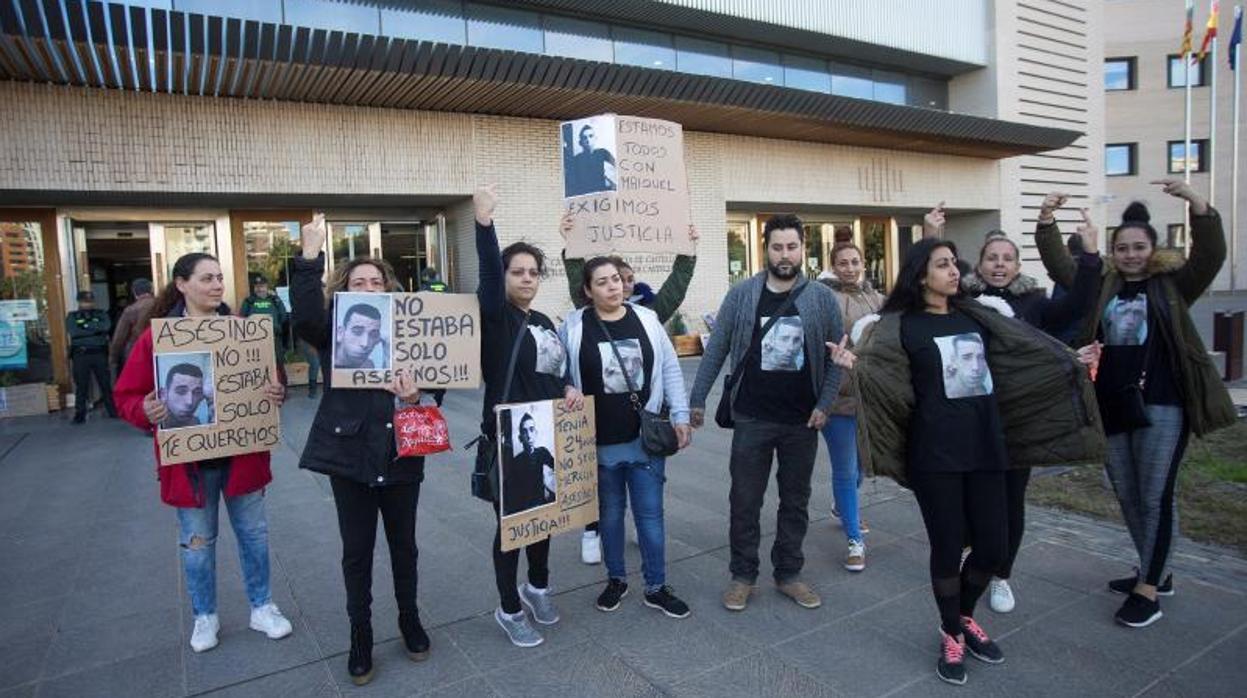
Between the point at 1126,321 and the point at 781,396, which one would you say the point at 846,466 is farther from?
the point at 1126,321

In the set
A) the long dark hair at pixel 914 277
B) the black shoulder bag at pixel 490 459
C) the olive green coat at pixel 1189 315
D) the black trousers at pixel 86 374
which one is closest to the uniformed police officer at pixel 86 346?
the black trousers at pixel 86 374

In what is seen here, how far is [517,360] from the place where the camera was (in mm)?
3504

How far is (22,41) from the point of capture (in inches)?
326

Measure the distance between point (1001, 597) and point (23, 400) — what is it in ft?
43.8

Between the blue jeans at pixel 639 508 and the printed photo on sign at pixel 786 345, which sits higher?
the printed photo on sign at pixel 786 345

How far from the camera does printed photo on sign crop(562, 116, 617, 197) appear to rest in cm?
494

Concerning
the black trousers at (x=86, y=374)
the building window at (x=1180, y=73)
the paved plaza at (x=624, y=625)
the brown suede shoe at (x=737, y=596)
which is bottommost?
the paved plaza at (x=624, y=625)

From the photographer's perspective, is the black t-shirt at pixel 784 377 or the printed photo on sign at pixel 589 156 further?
the printed photo on sign at pixel 589 156

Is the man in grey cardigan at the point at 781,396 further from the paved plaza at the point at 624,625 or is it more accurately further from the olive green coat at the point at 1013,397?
the olive green coat at the point at 1013,397

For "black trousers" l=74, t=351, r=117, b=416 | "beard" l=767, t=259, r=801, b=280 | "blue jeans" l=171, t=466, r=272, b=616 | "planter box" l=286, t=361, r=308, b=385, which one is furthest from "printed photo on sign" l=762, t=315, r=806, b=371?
"planter box" l=286, t=361, r=308, b=385

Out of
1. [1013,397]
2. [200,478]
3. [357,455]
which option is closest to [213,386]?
[200,478]

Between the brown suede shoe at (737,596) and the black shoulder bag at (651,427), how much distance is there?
83 cm

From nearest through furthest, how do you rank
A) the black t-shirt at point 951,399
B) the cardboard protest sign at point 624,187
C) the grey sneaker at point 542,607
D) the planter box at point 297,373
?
the black t-shirt at point 951,399 → the grey sneaker at point 542,607 → the cardboard protest sign at point 624,187 → the planter box at point 297,373

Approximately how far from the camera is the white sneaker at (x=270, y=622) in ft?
12.0
